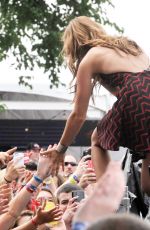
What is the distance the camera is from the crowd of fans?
0.85 meters

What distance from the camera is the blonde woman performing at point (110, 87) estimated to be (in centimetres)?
308

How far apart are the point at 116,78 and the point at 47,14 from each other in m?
9.92

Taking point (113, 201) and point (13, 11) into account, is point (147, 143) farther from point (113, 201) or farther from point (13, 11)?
point (13, 11)

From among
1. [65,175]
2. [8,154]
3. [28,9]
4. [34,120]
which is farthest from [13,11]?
[8,154]

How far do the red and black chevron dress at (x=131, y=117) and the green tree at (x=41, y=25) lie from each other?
9.47 m

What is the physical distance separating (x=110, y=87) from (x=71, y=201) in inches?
29.0

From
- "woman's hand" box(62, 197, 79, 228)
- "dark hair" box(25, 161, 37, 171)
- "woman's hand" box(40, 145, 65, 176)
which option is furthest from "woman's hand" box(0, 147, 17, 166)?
"dark hair" box(25, 161, 37, 171)

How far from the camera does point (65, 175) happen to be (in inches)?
299

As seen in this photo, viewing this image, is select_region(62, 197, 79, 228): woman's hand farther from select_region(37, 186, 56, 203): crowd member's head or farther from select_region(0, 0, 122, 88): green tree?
select_region(0, 0, 122, 88): green tree

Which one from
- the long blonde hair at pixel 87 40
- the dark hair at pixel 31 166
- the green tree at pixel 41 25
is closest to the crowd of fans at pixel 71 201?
the dark hair at pixel 31 166

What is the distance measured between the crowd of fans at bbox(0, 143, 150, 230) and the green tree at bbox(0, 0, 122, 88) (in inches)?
258

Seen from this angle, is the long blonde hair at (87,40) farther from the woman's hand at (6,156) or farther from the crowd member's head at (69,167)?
the crowd member's head at (69,167)

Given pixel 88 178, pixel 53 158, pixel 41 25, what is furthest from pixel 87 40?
pixel 41 25

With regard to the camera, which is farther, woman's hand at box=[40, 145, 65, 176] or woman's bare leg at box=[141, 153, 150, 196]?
woman's hand at box=[40, 145, 65, 176]
